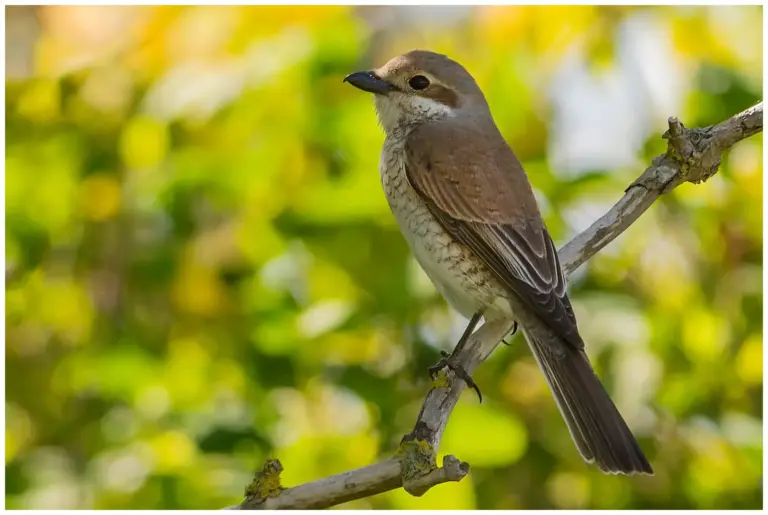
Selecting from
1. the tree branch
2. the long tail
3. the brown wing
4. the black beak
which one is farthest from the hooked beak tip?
the long tail

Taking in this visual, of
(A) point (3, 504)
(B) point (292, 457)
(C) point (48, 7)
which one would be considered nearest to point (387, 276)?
(B) point (292, 457)

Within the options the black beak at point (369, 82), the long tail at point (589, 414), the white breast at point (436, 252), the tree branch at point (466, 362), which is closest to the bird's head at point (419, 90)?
the black beak at point (369, 82)

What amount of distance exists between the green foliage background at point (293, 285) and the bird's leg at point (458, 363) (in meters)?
0.16

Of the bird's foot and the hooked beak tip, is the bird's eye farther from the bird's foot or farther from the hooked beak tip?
the bird's foot

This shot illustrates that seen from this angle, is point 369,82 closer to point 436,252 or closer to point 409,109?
point 409,109

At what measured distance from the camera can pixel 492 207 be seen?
3.37m

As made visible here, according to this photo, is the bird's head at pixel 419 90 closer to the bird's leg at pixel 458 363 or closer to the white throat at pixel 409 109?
the white throat at pixel 409 109

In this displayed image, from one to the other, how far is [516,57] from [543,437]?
1.43 meters

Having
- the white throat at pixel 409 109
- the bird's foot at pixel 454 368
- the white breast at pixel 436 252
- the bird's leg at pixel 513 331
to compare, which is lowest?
the bird's foot at pixel 454 368

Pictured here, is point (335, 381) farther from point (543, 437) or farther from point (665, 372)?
point (665, 372)

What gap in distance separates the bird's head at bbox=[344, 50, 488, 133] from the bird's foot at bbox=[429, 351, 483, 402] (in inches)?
36.8

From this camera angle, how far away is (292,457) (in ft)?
11.0

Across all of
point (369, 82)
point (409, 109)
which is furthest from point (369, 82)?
point (409, 109)

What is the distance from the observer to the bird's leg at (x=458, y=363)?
312cm
